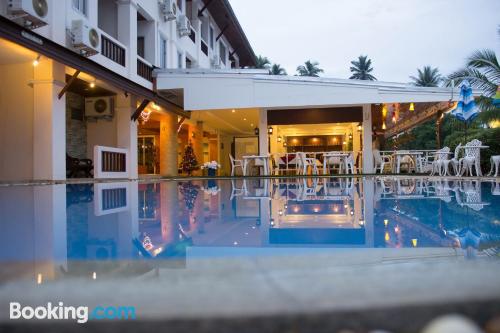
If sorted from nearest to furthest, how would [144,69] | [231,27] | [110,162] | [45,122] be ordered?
[45,122], [110,162], [144,69], [231,27]

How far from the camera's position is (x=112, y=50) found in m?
11.0

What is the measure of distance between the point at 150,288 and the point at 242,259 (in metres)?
0.66

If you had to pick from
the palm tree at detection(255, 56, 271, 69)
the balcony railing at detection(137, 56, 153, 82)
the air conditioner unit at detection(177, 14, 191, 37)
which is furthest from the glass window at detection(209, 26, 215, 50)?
the palm tree at detection(255, 56, 271, 69)

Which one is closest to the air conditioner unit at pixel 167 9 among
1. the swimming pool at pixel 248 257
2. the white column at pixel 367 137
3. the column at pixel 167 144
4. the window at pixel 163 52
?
the window at pixel 163 52

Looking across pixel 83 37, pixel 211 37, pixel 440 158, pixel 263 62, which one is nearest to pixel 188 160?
pixel 211 37

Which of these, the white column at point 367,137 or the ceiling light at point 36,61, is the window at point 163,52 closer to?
the ceiling light at point 36,61

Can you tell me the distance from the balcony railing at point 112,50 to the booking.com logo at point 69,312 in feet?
35.1

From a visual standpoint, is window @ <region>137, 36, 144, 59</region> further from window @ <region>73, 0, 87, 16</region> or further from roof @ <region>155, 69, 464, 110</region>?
window @ <region>73, 0, 87, 16</region>

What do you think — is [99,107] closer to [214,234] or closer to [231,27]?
[231,27]

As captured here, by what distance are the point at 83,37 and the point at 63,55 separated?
0.60m

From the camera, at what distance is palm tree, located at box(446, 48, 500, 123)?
13.4m

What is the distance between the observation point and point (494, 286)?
835mm

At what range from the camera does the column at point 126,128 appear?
1276 cm

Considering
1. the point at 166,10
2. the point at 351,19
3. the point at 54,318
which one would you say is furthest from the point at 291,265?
the point at 351,19
